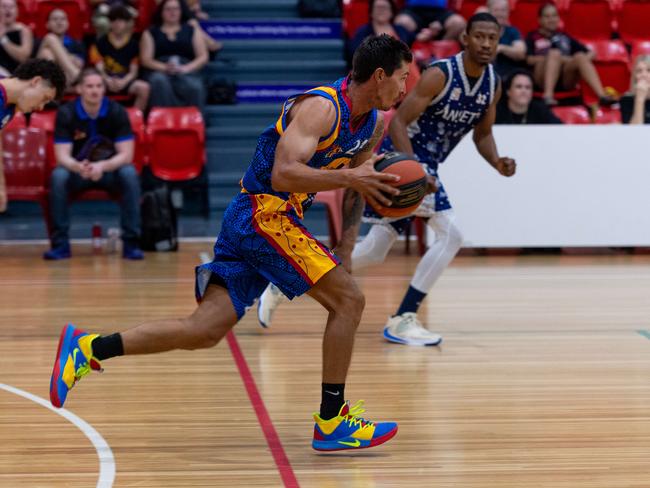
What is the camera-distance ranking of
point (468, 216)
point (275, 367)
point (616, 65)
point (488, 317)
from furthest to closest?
point (616, 65), point (468, 216), point (488, 317), point (275, 367)

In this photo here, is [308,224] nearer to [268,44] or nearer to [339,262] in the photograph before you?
[268,44]

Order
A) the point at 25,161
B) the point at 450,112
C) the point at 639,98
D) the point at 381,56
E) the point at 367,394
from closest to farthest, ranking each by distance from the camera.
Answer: the point at 381,56 < the point at 367,394 < the point at 450,112 < the point at 25,161 < the point at 639,98

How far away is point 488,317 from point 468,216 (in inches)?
103

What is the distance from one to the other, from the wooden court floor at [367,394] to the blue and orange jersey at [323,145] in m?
0.96

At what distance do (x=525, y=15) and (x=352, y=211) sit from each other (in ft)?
29.3

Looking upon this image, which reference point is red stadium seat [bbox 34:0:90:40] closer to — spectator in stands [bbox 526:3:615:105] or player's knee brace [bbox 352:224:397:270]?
spectator in stands [bbox 526:3:615:105]

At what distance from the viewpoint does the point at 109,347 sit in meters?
4.36

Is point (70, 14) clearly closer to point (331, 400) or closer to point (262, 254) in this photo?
point (262, 254)

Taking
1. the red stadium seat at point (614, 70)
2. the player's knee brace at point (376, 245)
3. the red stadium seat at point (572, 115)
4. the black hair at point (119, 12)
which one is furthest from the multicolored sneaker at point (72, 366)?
the red stadium seat at point (614, 70)

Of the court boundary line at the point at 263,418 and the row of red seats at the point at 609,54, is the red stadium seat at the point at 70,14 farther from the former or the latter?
the court boundary line at the point at 263,418

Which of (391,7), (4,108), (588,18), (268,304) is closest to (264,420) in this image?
(268,304)

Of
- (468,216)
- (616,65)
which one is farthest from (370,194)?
(616,65)

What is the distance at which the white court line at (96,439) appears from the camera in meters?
3.99

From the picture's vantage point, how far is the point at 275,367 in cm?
583
